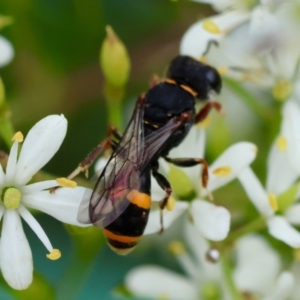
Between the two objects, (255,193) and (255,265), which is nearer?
(255,193)

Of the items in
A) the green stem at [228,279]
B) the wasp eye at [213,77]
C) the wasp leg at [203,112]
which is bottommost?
the green stem at [228,279]

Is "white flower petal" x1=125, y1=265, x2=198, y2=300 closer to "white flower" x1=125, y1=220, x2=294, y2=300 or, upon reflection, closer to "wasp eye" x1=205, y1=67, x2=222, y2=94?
"white flower" x1=125, y1=220, x2=294, y2=300

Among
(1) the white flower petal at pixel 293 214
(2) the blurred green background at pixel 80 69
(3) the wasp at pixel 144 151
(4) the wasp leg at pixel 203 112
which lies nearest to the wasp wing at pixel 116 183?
(3) the wasp at pixel 144 151

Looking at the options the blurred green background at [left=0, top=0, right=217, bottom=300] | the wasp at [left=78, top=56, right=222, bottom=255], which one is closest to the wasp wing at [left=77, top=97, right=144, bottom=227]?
the wasp at [left=78, top=56, right=222, bottom=255]

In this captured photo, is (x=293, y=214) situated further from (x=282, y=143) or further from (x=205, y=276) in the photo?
(x=205, y=276)

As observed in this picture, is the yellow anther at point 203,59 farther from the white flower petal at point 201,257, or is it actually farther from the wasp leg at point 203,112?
the white flower petal at point 201,257

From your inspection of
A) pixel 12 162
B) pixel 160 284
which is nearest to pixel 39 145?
pixel 12 162

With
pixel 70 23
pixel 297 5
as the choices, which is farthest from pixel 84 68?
pixel 297 5
